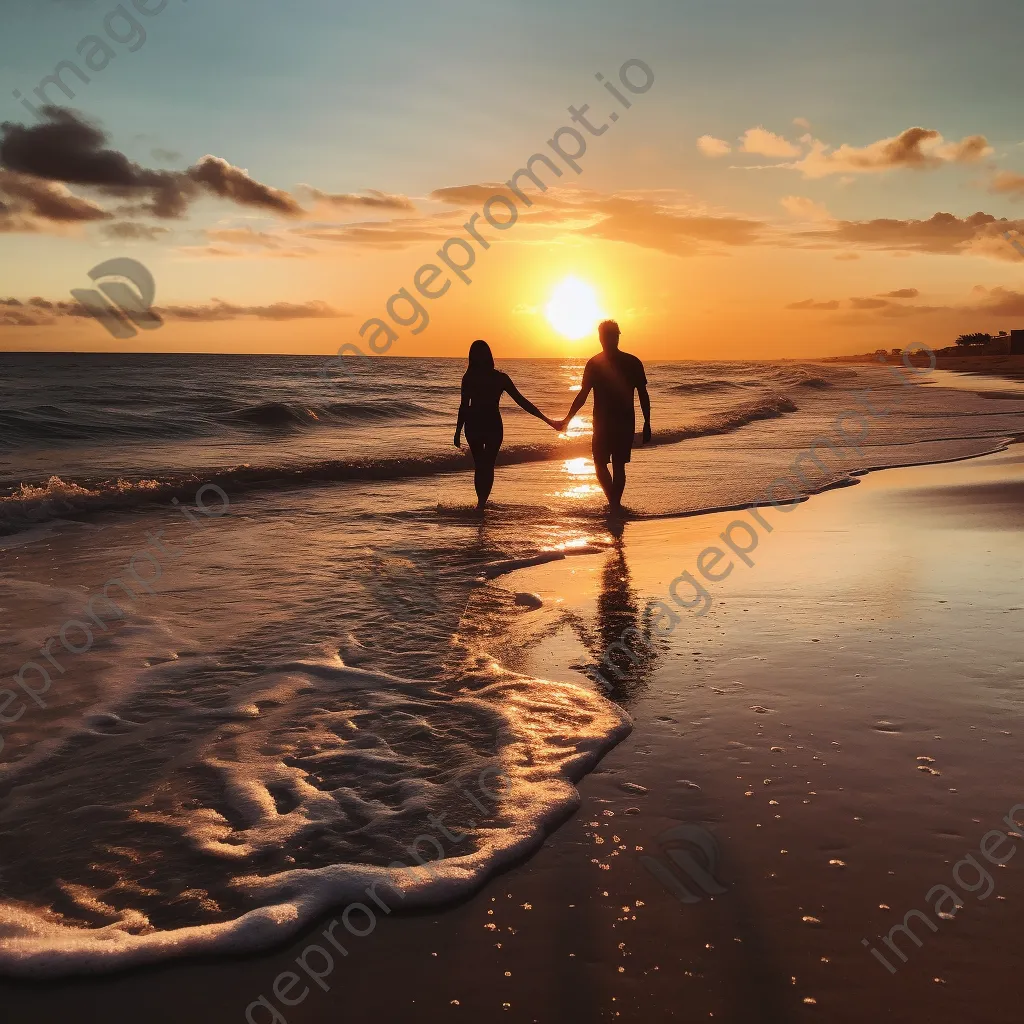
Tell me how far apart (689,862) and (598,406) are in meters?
7.99

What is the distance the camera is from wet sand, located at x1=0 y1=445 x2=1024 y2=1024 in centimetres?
231

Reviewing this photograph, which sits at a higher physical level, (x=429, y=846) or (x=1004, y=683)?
(x=1004, y=683)

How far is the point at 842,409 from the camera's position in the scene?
97.8 ft

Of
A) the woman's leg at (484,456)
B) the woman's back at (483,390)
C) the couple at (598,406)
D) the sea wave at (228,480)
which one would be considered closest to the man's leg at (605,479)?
the couple at (598,406)

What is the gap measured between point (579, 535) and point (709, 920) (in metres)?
6.79

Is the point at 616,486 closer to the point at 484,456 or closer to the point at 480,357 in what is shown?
the point at 484,456

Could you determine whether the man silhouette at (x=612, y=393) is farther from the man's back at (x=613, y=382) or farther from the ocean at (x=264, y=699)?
the ocean at (x=264, y=699)

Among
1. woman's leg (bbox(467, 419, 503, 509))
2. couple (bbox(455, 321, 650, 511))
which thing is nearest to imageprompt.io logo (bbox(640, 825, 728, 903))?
couple (bbox(455, 321, 650, 511))

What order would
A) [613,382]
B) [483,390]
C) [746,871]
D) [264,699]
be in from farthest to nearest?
[483,390]
[613,382]
[264,699]
[746,871]

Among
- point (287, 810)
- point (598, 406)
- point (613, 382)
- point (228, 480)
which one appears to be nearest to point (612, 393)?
point (613, 382)

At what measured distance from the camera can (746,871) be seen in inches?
111

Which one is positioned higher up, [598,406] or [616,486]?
[598,406]

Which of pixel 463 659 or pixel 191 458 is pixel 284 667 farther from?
pixel 191 458

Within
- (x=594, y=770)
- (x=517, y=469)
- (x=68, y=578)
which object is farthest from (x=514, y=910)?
(x=517, y=469)
